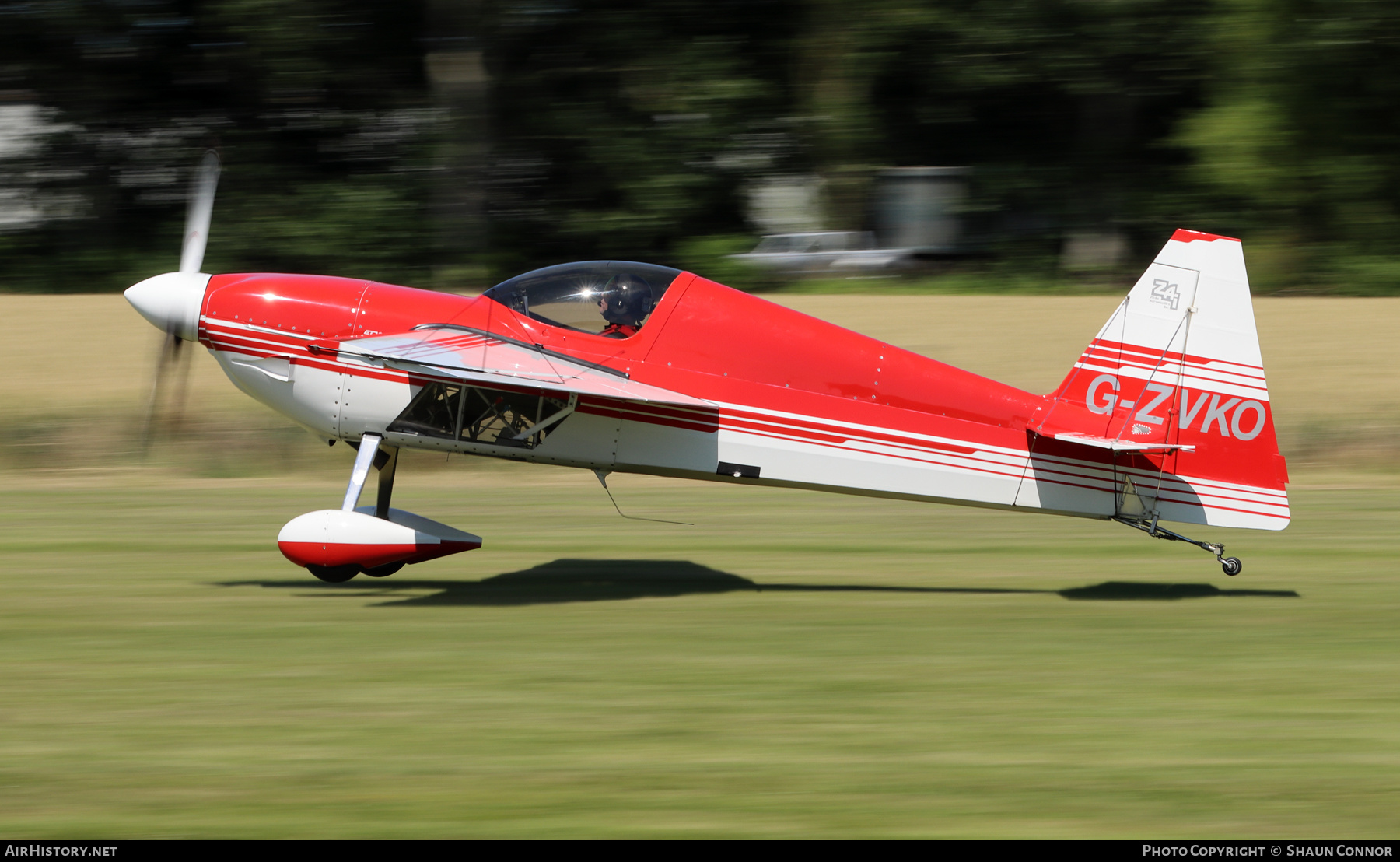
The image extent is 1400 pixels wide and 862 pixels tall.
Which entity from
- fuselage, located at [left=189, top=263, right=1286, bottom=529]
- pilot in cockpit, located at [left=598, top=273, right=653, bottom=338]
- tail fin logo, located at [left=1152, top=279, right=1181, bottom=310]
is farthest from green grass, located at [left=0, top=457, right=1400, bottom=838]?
tail fin logo, located at [left=1152, top=279, right=1181, bottom=310]

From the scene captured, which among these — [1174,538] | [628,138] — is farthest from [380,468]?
[628,138]

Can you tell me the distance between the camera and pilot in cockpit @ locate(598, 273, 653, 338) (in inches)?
326

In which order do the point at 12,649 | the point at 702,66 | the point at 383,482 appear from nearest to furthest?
1. the point at 12,649
2. the point at 383,482
3. the point at 702,66

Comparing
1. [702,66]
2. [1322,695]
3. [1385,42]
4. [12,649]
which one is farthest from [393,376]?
[1385,42]

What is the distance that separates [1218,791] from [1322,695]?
1.66 metres

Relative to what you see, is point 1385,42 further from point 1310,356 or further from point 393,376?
point 393,376

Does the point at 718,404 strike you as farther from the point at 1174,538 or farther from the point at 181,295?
the point at 181,295

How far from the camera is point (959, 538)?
1059cm

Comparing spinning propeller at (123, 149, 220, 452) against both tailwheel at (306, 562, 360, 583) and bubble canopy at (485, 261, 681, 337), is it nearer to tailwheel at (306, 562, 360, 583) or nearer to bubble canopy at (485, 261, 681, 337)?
tailwheel at (306, 562, 360, 583)

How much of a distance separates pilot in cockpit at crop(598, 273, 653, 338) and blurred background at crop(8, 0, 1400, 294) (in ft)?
53.5

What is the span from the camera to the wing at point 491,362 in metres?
7.77

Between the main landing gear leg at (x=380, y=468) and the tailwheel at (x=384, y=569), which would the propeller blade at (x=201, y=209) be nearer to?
the main landing gear leg at (x=380, y=468)

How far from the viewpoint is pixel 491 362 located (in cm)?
795

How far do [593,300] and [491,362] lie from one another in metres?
0.82
